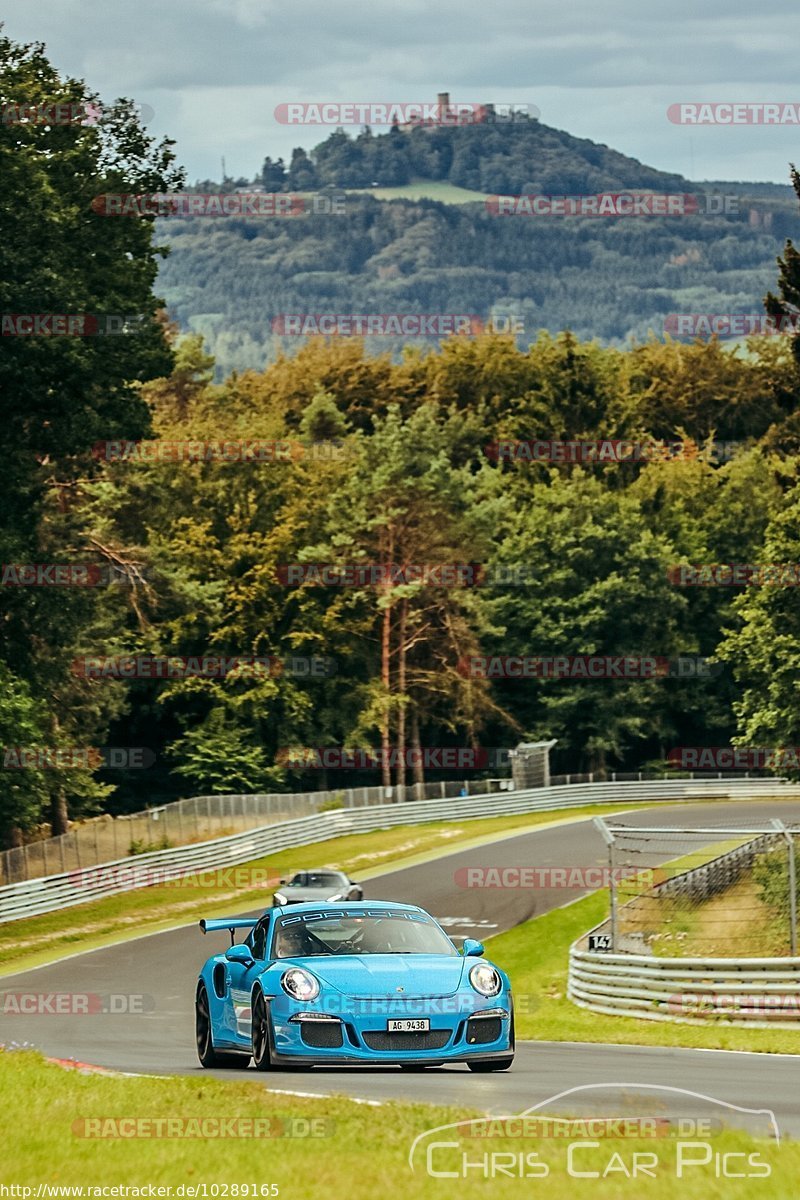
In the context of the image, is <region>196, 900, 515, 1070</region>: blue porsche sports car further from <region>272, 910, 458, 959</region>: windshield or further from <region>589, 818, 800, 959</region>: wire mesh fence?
<region>589, 818, 800, 959</region>: wire mesh fence

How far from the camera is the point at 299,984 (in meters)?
14.7

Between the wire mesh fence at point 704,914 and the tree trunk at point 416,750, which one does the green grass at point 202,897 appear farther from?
the wire mesh fence at point 704,914

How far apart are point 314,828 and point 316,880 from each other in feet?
73.6

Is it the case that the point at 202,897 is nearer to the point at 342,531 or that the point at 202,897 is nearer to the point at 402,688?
the point at 402,688

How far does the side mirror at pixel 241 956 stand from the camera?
1602 centimetres

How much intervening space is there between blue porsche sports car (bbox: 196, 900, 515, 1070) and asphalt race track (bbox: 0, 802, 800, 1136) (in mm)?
242

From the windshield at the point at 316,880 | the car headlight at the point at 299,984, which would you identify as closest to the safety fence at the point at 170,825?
the windshield at the point at 316,880

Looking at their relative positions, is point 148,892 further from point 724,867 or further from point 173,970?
point 724,867

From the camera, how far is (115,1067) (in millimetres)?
17688

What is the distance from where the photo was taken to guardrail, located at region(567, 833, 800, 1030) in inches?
906

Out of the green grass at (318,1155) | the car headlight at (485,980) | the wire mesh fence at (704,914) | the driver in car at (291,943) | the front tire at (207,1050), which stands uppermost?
the green grass at (318,1155)

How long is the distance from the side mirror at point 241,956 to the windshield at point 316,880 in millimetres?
25444

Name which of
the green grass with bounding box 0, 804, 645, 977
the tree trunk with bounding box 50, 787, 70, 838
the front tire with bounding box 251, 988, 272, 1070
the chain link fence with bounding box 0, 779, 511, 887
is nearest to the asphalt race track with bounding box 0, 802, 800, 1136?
the front tire with bounding box 251, 988, 272, 1070

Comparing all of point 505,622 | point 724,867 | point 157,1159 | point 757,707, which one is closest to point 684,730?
point 505,622
